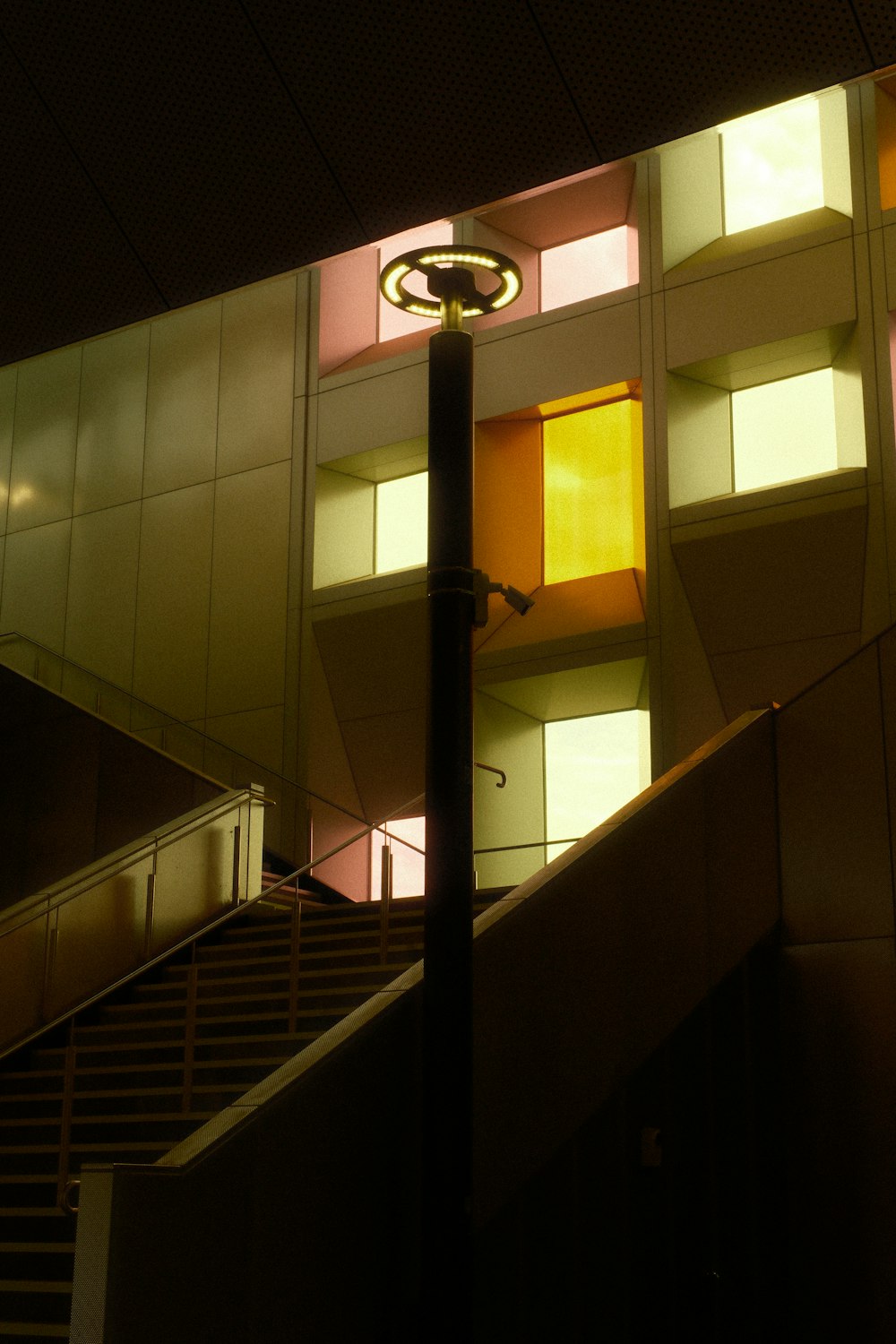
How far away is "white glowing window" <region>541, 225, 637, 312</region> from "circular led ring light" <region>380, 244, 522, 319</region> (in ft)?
36.9

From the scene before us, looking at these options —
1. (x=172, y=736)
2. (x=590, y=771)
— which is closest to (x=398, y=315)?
(x=172, y=736)

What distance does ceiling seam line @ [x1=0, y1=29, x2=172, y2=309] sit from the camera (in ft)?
18.2

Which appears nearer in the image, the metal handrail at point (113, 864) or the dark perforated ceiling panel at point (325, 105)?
the dark perforated ceiling panel at point (325, 105)

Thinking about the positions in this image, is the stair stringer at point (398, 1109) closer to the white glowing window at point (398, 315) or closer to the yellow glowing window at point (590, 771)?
the yellow glowing window at point (590, 771)

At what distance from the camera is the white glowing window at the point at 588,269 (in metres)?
17.6

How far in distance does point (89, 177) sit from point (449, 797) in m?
2.92

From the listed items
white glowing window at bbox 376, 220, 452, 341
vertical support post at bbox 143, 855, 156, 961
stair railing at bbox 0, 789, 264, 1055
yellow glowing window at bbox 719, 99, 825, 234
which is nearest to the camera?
stair railing at bbox 0, 789, 264, 1055

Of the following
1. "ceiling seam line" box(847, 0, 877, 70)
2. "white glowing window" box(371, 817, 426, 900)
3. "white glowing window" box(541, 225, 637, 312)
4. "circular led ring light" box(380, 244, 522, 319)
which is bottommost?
"white glowing window" box(371, 817, 426, 900)

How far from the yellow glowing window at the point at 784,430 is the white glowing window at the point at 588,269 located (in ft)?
7.72

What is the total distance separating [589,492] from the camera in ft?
56.9

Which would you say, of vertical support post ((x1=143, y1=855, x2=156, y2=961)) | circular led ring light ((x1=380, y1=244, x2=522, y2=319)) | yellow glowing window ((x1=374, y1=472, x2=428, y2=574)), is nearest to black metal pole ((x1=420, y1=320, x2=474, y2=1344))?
circular led ring light ((x1=380, y1=244, x2=522, y2=319))

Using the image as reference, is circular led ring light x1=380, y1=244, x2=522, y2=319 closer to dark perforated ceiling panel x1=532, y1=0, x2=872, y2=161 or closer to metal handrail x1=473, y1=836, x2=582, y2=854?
dark perforated ceiling panel x1=532, y1=0, x2=872, y2=161

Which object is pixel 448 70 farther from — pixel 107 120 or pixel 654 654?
pixel 654 654

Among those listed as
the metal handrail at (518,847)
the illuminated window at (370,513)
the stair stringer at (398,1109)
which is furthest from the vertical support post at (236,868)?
the illuminated window at (370,513)
